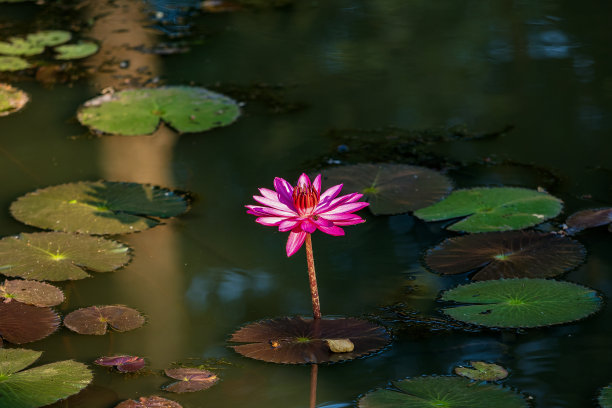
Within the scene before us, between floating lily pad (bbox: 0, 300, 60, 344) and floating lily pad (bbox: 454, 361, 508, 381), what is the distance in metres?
1.03

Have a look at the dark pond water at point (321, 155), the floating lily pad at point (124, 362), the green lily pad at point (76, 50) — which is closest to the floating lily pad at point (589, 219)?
the dark pond water at point (321, 155)

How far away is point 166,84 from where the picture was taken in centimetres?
389

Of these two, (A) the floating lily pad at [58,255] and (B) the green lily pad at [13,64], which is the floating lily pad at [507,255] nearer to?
(A) the floating lily pad at [58,255]

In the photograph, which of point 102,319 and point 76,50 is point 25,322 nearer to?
point 102,319

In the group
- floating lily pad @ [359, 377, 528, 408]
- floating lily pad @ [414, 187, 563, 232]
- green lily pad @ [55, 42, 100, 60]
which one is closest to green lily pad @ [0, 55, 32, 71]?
green lily pad @ [55, 42, 100, 60]

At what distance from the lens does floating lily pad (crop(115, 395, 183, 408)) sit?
5.36ft

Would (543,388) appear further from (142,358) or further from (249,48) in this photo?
(249,48)

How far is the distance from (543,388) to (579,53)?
8.88 ft

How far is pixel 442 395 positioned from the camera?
63.4 inches

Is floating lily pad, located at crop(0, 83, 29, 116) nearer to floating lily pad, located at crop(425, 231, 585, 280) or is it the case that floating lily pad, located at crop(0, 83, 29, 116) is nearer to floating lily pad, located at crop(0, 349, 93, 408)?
floating lily pad, located at crop(0, 349, 93, 408)

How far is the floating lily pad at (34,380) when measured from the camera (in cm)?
164

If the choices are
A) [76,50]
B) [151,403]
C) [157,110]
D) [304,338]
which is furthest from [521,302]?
[76,50]

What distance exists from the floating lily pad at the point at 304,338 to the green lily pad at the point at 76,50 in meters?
2.88

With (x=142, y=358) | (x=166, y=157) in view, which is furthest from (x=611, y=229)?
(x=166, y=157)
